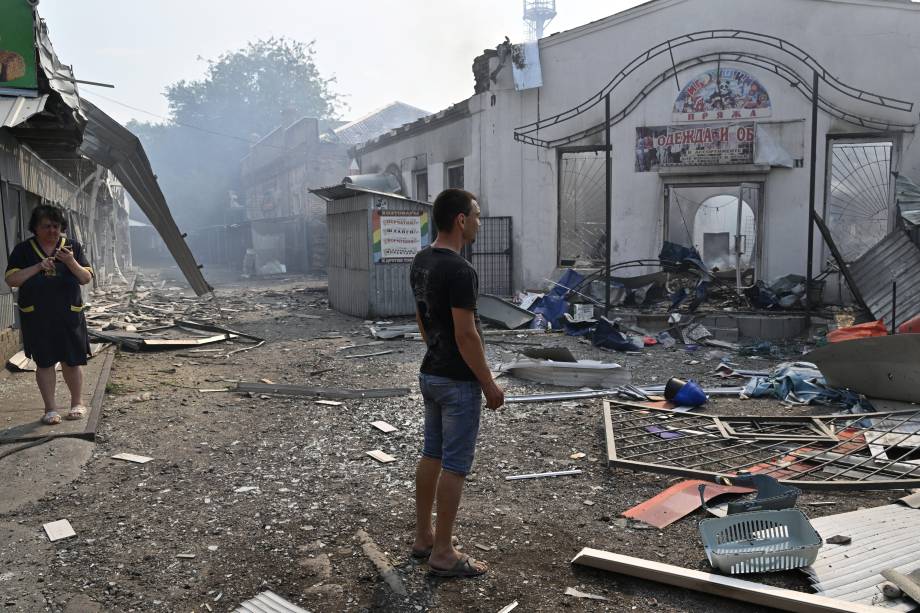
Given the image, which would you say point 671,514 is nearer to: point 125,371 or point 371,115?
point 125,371

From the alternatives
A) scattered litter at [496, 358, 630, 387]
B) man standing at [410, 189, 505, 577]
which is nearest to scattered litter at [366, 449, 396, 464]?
man standing at [410, 189, 505, 577]

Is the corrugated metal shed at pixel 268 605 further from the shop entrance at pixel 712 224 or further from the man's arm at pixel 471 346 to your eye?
the shop entrance at pixel 712 224

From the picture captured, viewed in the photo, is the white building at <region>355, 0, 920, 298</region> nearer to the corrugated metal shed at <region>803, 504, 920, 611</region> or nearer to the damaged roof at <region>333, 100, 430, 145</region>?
the corrugated metal shed at <region>803, 504, 920, 611</region>

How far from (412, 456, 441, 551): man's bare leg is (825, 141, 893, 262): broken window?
12.7 metres

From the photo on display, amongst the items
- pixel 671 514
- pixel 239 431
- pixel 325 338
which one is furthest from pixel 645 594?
pixel 325 338

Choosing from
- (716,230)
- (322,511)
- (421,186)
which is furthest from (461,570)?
(716,230)

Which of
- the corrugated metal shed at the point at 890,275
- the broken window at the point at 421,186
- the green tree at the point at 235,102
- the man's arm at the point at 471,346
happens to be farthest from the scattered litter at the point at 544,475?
the green tree at the point at 235,102

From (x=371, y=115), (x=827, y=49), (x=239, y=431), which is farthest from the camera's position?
(x=371, y=115)

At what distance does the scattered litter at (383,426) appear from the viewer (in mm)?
5995

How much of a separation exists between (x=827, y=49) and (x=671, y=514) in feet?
40.5

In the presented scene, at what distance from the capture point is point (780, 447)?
5.55 metres

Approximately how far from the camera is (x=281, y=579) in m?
3.33

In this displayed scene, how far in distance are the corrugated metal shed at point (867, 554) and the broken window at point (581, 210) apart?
11.5 m

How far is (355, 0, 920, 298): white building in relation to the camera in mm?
12898
